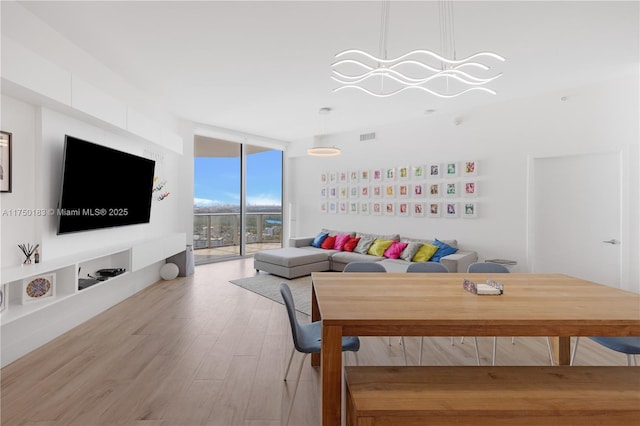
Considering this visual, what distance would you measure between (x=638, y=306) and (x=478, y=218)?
3.73 metres

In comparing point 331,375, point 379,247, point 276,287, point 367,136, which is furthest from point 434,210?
point 331,375

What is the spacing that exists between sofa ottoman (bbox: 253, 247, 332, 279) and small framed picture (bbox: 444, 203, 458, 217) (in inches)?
89.7

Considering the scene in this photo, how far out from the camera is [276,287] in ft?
17.3

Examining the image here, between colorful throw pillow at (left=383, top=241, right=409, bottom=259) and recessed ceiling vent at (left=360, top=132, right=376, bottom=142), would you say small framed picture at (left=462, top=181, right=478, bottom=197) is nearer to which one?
colorful throw pillow at (left=383, top=241, right=409, bottom=259)

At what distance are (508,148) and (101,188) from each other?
5652 millimetres

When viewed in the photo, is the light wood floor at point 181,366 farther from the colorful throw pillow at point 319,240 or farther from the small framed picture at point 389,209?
the small framed picture at point 389,209

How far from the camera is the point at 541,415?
1474 millimetres

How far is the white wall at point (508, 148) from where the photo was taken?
4.15 meters

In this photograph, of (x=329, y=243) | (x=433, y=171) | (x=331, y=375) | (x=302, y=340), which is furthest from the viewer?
(x=329, y=243)

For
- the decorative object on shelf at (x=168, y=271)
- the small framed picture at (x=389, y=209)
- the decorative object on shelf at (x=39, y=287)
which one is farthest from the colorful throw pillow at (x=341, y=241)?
the decorative object on shelf at (x=39, y=287)

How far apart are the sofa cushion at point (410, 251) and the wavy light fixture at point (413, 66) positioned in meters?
2.48

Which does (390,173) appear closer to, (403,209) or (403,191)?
(403,191)

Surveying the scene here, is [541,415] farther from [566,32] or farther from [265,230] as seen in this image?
[265,230]

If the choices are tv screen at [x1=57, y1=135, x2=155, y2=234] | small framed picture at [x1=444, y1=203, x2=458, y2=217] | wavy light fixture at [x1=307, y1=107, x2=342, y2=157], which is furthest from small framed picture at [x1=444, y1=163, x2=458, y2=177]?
tv screen at [x1=57, y1=135, x2=155, y2=234]
